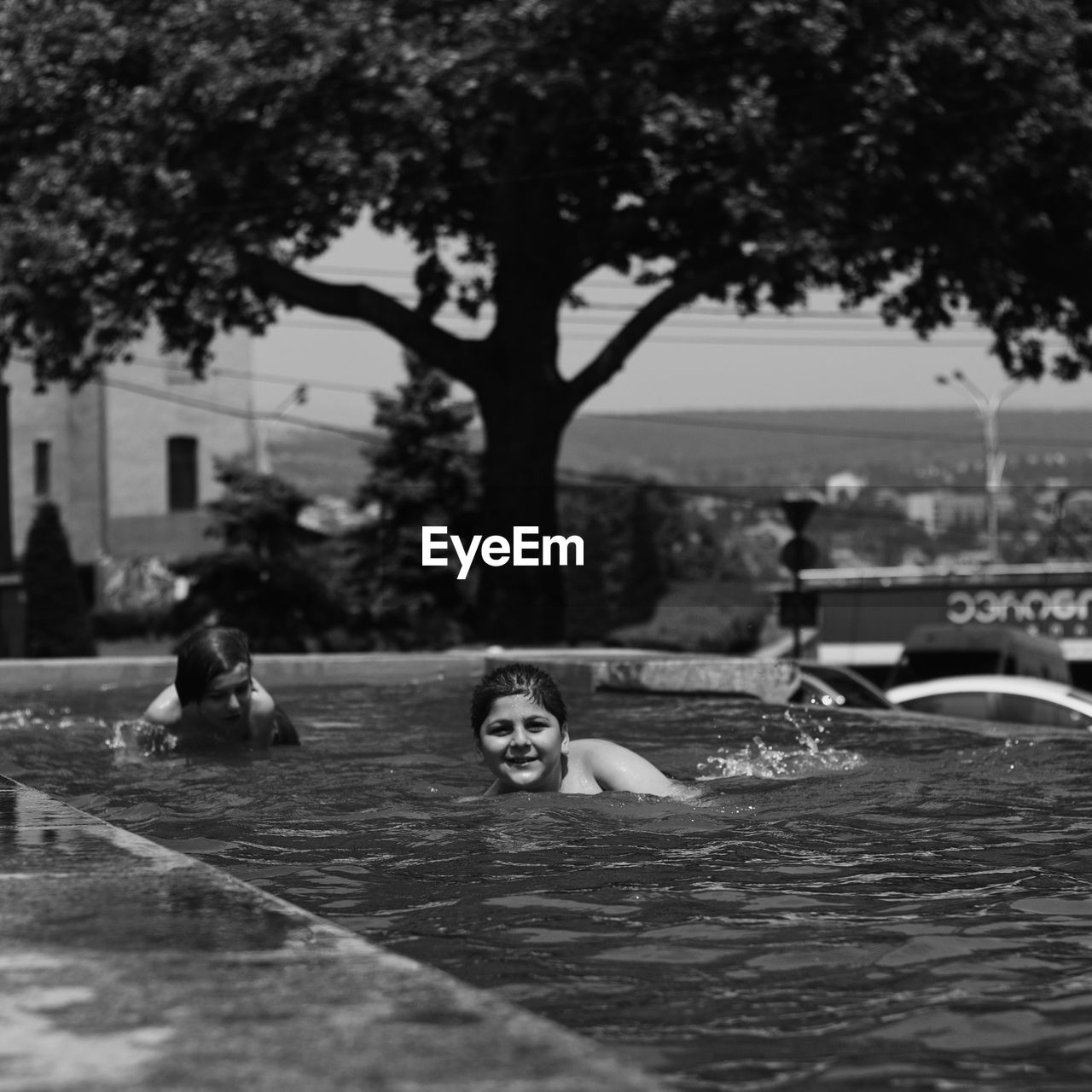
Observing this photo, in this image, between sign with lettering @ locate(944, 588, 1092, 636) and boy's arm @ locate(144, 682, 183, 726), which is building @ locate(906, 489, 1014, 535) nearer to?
sign with lettering @ locate(944, 588, 1092, 636)

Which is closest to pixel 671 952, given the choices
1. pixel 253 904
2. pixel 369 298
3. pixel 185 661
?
pixel 253 904

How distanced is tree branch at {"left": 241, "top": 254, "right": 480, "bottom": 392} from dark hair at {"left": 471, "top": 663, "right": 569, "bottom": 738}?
18411 mm

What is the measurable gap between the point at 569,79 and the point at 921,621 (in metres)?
25.8

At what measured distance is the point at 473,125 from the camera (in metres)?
22.5

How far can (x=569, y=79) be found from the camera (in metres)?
22.3

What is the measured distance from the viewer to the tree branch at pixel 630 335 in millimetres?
26203

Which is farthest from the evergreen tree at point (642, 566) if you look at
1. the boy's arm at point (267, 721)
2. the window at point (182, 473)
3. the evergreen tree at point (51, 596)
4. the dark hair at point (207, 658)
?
the window at point (182, 473)

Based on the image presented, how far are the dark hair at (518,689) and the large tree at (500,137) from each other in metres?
15.4

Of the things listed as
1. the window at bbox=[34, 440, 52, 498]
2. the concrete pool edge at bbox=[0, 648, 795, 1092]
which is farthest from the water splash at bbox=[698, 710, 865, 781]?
the window at bbox=[34, 440, 52, 498]

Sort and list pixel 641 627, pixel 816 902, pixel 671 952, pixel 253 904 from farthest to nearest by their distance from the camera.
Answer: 1. pixel 641 627
2. pixel 816 902
3. pixel 671 952
4. pixel 253 904

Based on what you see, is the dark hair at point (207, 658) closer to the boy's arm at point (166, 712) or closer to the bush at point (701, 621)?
the boy's arm at point (166, 712)

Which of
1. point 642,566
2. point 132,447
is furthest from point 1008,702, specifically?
point 132,447

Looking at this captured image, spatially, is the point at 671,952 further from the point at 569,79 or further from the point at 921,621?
the point at 921,621

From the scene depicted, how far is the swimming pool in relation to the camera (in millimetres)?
4066
